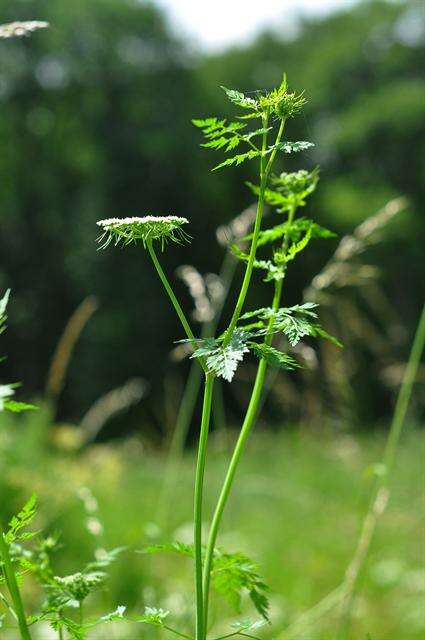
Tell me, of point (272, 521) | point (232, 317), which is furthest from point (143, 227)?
point (272, 521)

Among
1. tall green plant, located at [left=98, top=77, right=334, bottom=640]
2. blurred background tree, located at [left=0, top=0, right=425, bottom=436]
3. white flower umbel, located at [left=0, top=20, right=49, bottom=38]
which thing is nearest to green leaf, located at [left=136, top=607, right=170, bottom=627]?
tall green plant, located at [left=98, top=77, right=334, bottom=640]

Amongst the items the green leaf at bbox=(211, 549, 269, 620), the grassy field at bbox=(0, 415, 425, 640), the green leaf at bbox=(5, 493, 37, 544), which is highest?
the green leaf at bbox=(5, 493, 37, 544)

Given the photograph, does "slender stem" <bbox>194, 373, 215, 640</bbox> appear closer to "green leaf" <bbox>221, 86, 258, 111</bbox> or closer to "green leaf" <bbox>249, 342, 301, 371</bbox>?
"green leaf" <bbox>249, 342, 301, 371</bbox>

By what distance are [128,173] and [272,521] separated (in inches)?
552

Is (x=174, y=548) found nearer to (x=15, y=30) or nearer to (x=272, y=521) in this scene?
(x=15, y=30)

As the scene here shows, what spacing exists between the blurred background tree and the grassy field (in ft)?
28.0

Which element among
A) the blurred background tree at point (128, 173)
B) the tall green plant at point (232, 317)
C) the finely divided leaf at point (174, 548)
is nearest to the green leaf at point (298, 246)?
the tall green plant at point (232, 317)

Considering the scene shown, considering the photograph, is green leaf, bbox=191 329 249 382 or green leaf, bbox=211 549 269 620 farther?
green leaf, bbox=211 549 269 620

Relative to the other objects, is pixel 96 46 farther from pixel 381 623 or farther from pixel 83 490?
pixel 83 490

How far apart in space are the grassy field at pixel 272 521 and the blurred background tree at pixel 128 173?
854cm

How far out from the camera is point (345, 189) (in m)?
19.7

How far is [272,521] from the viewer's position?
5.26m

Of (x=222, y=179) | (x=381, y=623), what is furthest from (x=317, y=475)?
(x=222, y=179)

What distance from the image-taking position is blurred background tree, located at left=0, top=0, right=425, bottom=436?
16.7m
